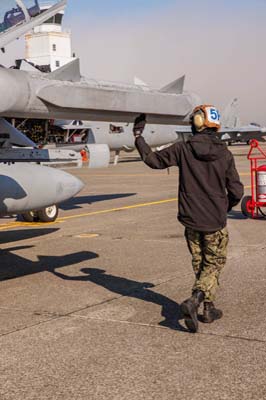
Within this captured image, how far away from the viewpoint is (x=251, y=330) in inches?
219

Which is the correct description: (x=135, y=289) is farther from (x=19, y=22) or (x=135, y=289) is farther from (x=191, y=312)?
(x=19, y=22)

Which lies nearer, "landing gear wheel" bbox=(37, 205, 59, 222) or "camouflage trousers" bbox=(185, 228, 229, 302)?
"camouflage trousers" bbox=(185, 228, 229, 302)

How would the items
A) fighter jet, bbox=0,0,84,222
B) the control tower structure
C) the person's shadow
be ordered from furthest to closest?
the control tower structure < fighter jet, bbox=0,0,84,222 < the person's shadow

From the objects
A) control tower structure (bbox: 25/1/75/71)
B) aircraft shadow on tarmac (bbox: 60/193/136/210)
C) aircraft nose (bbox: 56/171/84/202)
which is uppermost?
control tower structure (bbox: 25/1/75/71)

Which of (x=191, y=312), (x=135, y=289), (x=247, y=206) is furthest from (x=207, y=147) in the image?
(x=247, y=206)

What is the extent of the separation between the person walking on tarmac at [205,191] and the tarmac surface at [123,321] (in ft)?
1.71

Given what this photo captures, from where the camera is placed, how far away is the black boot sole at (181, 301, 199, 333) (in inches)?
211

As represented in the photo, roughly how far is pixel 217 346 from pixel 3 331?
201cm

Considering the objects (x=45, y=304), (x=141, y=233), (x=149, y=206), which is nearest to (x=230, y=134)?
(x=149, y=206)

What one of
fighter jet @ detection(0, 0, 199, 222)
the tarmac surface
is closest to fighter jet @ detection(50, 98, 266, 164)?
fighter jet @ detection(0, 0, 199, 222)

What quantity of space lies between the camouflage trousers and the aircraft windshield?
713 centimetres

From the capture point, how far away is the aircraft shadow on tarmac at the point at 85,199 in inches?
678

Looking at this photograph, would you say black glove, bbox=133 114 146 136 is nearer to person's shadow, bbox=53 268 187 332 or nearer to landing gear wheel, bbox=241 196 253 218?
person's shadow, bbox=53 268 187 332

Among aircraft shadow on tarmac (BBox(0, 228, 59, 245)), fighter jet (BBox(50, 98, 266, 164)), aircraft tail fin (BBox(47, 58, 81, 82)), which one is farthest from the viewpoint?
fighter jet (BBox(50, 98, 266, 164))
